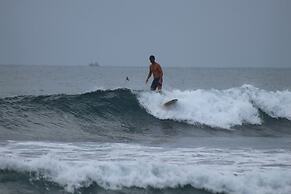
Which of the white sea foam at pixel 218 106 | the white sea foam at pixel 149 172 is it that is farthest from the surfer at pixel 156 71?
the white sea foam at pixel 149 172

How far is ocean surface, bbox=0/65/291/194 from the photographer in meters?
7.99

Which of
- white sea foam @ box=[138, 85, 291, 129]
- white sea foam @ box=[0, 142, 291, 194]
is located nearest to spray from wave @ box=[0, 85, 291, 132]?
white sea foam @ box=[138, 85, 291, 129]

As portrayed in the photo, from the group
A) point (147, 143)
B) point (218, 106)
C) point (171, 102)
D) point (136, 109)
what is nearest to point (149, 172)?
point (147, 143)

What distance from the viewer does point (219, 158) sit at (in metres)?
10.1

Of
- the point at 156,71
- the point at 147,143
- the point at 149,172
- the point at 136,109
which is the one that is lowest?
the point at 149,172

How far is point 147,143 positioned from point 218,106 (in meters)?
5.69

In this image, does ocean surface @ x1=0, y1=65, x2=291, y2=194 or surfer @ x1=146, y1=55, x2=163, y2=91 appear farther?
surfer @ x1=146, y1=55, x2=163, y2=91

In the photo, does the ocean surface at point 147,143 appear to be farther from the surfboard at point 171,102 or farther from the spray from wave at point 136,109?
the surfboard at point 171,102

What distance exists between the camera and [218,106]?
1700 cm

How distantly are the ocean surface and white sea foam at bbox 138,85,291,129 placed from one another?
0.04 meters

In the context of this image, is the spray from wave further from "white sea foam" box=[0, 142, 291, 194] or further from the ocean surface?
"white sea foam" box=[0, 142, 291, 194]

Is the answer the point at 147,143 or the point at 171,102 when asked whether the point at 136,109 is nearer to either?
the point at 171,102

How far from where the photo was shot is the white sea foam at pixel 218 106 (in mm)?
16000

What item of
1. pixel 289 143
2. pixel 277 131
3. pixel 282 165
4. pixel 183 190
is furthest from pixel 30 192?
pixel 277 131
